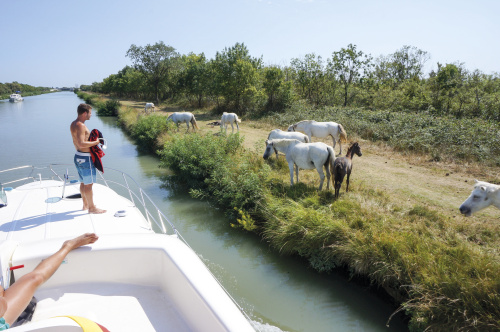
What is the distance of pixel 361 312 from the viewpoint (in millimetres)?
4406

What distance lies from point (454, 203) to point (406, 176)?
1995 mm

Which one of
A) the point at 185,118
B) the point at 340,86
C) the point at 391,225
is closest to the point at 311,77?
the point at 340,86

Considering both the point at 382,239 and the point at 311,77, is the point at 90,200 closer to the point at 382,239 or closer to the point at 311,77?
the point at 382,239

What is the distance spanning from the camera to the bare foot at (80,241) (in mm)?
2549

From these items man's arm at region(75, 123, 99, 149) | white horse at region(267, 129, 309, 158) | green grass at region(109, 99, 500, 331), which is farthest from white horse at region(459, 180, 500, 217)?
man's arm at region(75, 123, 99, 149)

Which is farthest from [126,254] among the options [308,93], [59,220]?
[308,93]

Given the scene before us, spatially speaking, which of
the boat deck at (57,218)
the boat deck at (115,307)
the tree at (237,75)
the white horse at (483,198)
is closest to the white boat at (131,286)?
the boat deck at (115,307)

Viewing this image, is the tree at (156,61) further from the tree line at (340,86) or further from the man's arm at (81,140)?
the man's arm at (81,140)

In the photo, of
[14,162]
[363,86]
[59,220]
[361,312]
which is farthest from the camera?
[363,86]

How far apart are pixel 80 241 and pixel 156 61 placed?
1467 inches

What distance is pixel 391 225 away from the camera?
17.5 feet

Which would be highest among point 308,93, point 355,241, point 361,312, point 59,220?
point 308,93

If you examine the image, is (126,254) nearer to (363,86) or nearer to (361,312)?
(361,312)

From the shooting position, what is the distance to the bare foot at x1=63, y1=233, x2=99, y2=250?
2549 mm
